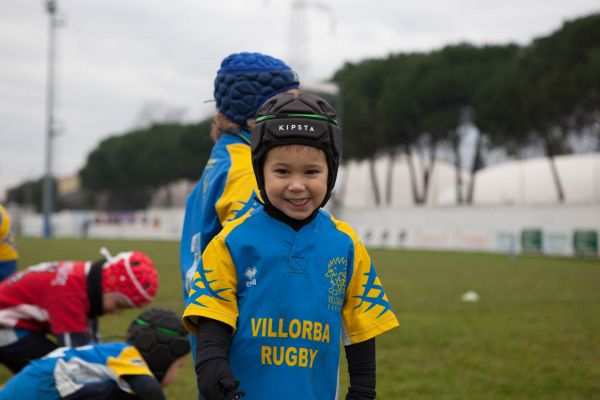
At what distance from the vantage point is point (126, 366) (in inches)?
142

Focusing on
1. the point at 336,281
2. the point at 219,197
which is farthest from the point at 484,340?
the point at 336,281

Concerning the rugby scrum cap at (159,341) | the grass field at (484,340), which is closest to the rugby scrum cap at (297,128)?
Result: the rugby scrum cap at (159,341)

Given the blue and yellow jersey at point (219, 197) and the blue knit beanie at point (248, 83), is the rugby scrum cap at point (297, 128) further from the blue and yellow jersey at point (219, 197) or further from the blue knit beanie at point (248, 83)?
the blue knit beanie at point (248, 83)

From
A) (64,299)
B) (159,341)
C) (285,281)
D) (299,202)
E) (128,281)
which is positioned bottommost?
(159,341)

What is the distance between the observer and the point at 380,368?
6387 mm

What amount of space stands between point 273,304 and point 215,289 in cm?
19

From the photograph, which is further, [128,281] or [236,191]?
[128,281]

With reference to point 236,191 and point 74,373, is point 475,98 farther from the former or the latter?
point 236,191

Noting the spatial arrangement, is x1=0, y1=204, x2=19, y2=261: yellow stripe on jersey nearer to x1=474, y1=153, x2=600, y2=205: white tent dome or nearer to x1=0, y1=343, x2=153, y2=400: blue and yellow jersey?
x1=0, y1=343, x2=153, y2=400: blue and yellow jersey

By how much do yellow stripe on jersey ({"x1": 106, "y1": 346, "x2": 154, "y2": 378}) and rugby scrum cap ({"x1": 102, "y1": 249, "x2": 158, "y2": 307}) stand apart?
87 centimetres

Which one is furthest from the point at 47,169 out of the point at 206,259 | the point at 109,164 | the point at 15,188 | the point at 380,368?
the point at 15,188

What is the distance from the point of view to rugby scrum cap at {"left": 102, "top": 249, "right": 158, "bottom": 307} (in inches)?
179

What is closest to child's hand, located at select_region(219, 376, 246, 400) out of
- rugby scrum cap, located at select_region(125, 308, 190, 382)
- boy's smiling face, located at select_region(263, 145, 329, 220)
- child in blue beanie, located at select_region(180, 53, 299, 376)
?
boy's smiling face, located at select_region(263, 145, 329, 220)

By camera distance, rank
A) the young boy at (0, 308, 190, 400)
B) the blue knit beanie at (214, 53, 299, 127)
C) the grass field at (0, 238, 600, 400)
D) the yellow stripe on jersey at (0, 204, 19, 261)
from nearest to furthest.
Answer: the blue knit beanie at (214, 53, 299, 127)
the young boy at (0, 308, 190, 400)
the grass field at (0, 238, 600, 400)
the yellow stripe on jersey at (0, 204, 19, 261)
